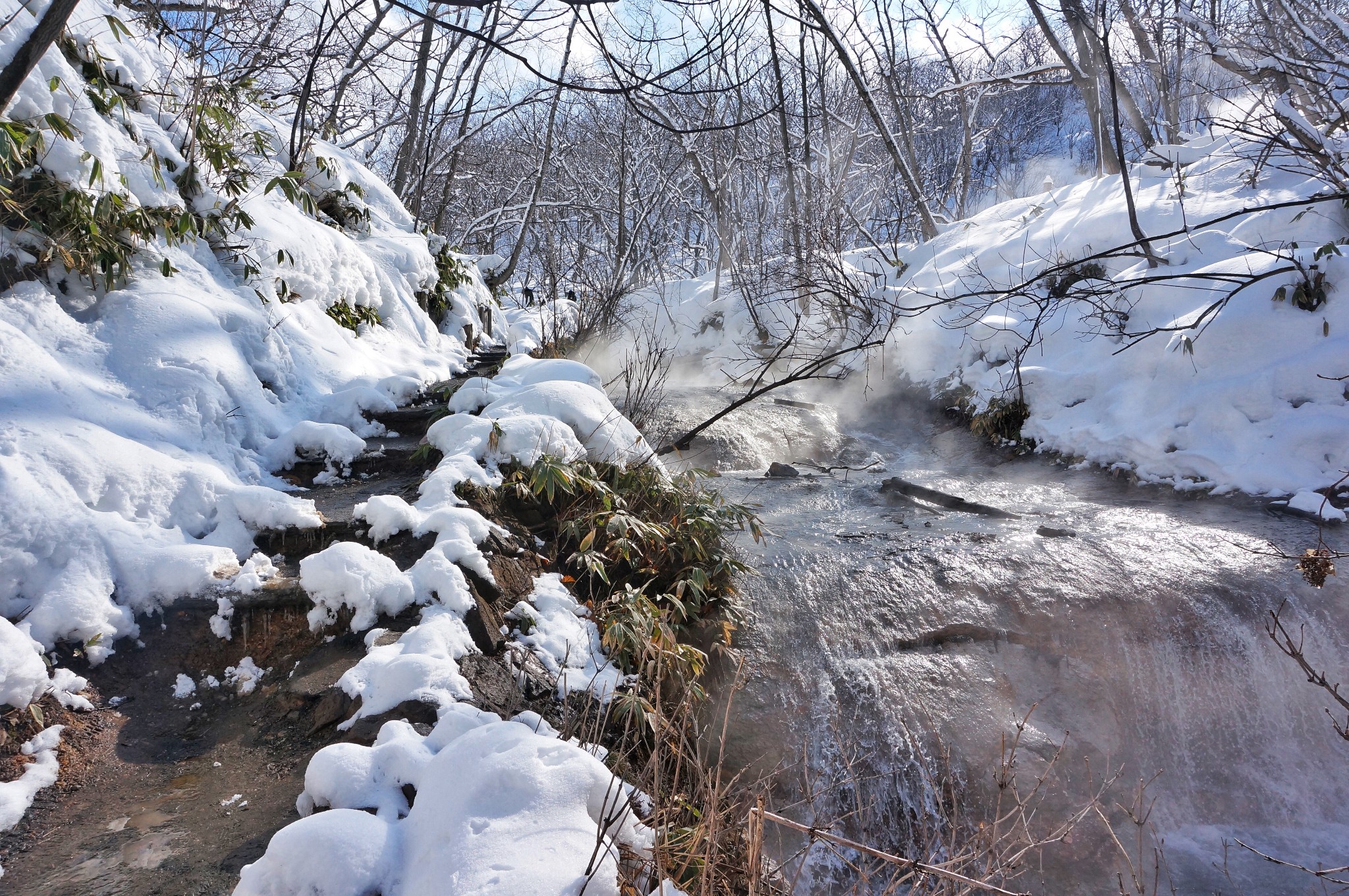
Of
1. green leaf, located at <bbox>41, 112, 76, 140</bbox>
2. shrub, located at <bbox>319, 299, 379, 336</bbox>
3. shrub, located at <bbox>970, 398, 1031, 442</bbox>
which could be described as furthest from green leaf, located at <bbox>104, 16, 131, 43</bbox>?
shrub, located at <bbox>970, 398, 1031, 442</bbox>

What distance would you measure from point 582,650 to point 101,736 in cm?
171

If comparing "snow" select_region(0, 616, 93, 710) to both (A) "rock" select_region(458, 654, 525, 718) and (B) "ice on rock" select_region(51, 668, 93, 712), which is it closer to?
(B) "ice on rock" select_region(51, 668, 93, 712)

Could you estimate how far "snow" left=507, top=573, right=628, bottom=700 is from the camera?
2895mm

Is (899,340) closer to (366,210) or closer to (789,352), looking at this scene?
(789,352)

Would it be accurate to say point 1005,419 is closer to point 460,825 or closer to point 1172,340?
point 1172,340

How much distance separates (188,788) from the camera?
2.15 m

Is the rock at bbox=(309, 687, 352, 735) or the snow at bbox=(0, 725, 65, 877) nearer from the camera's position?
the snow at bbox=(0, 725, 65, 877)

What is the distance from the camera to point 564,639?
3104mm

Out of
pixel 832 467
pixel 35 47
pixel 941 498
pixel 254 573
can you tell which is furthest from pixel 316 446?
pixel 832 467

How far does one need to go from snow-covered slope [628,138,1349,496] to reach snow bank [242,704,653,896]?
2918mm

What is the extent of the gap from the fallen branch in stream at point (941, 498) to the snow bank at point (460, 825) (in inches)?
179

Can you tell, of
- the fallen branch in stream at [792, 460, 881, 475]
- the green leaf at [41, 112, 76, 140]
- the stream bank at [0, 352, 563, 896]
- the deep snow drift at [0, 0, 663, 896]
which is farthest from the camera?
the fallen branch in stream at [792, 460, 881, 475]

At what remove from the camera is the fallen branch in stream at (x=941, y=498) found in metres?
5.47

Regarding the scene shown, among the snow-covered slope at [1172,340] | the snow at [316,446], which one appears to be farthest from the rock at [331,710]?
the snow-covered slope at [1172,340]
